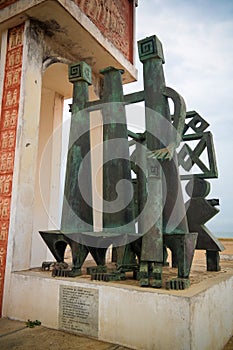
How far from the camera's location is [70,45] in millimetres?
5410

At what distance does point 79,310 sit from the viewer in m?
3.21

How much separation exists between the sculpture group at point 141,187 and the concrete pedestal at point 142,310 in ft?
0.60

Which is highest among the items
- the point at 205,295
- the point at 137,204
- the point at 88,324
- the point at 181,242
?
the point at 137,204

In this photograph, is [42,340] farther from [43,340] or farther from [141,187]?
[141,187]

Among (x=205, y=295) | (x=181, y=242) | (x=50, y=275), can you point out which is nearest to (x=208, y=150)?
(x=181, y=242)

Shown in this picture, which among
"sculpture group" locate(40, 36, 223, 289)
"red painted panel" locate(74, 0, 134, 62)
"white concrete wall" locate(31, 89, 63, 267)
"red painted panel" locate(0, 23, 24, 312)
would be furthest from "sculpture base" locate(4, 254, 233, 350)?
"red painted panel" locate(74, 0, 134, 62)

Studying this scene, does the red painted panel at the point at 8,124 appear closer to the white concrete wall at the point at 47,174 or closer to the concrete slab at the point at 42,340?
the concrete slab at the point at 42,340

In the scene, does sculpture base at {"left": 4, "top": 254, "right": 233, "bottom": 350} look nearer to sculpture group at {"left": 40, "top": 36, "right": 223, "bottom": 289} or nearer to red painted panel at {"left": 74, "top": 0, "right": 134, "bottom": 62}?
sculpture group at {"left": 40, "top": 36, "right": 223, "bottom": 289}

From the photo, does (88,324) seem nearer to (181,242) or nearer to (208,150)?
(181,242)

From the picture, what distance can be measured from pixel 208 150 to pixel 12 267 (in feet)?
9.96

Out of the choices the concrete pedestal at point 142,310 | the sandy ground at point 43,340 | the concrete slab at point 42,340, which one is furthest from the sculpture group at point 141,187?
the concrete slab at point 42,340

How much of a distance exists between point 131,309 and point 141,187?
178 centimetres

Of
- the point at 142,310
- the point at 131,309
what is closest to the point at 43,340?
the point at 131,309

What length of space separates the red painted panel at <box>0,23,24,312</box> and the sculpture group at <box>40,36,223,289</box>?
607mm
